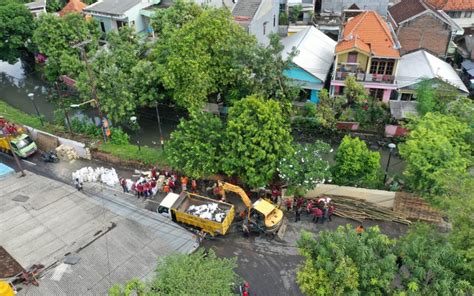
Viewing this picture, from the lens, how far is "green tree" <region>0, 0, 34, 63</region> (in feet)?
135

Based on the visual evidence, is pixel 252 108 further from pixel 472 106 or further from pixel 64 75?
pixel 64 75

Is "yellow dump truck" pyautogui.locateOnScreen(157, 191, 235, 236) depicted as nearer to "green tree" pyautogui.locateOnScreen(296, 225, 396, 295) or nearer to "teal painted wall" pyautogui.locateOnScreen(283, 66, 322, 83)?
"green tree" pyautogui.locateOnScreen(296, 225, 396, 295)

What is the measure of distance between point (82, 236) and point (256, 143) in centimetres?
1189

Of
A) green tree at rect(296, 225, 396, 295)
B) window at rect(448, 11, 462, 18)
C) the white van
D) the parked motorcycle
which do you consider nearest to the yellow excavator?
the white van

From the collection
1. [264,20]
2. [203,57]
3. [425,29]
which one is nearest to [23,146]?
[203,57]

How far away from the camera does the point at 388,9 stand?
151ft

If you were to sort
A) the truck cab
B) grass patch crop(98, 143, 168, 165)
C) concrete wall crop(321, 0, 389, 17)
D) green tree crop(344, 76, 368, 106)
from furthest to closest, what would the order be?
concrete wall crop(321, 0, 389, 17)
green tree crop(344, 76, 368, 106)
the truck cab
grass patch crop(98, 143, 168, 165)

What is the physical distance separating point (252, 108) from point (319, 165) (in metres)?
5.60

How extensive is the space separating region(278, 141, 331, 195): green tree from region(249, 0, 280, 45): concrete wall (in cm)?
1666

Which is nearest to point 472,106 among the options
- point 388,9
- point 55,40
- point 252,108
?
point 252,108

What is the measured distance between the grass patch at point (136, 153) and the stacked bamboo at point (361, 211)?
13.2m

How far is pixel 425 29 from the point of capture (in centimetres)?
3884

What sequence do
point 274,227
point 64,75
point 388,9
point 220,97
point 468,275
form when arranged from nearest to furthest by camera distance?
point 468,275, point 274,227, point 220,97, point 64,75, point 388,9

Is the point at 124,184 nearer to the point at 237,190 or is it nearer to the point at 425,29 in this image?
the point at 237,190
